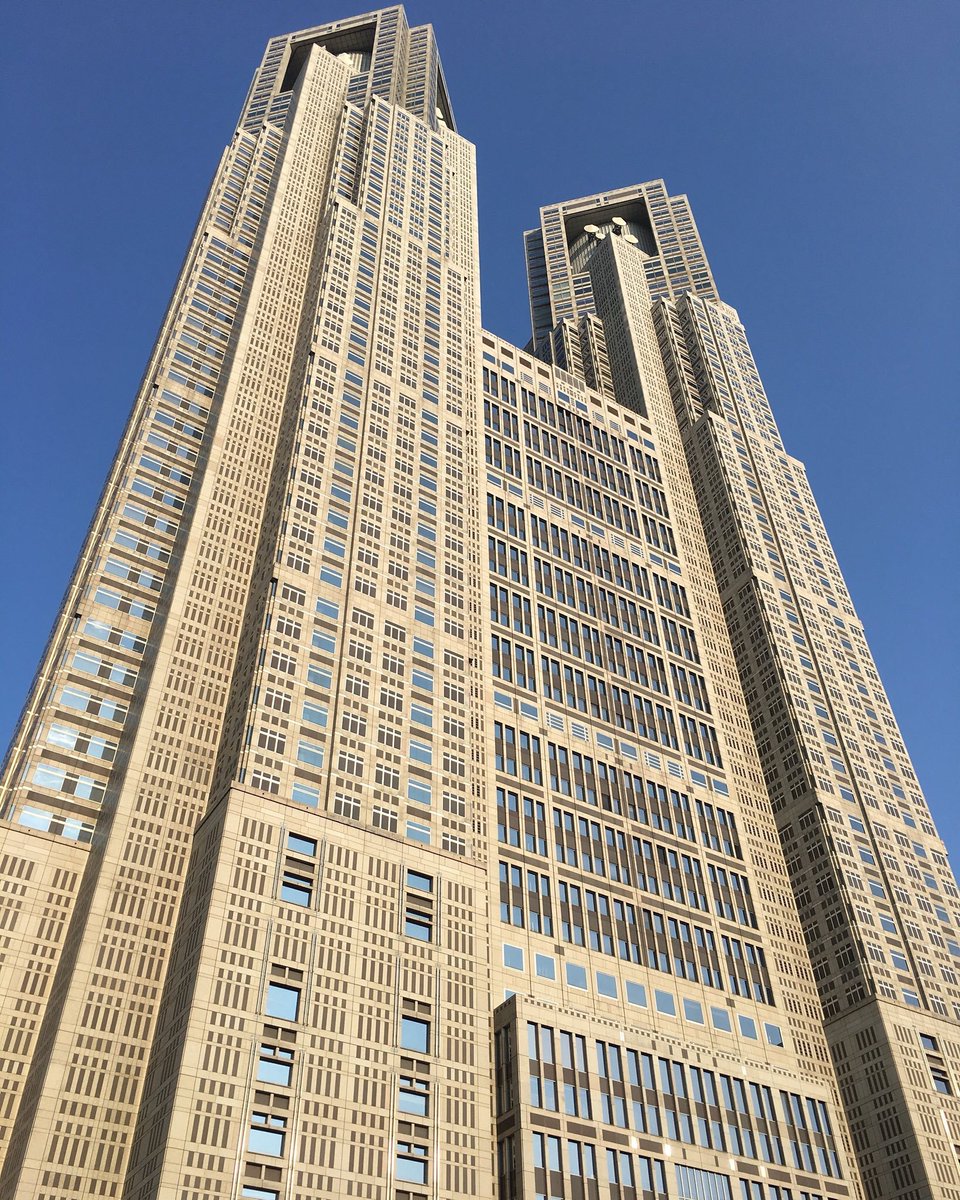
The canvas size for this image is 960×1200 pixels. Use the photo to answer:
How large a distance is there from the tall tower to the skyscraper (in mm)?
513

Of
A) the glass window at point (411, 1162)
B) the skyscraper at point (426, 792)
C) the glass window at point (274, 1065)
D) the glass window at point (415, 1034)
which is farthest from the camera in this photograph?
the glass window at point (415, 1034)

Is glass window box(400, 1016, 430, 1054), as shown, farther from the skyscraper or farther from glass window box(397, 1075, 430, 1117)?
glass window box(397, 1075, 430, 1117)

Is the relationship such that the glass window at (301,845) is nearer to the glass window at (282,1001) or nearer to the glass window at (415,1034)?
the glass window at (282,1001)

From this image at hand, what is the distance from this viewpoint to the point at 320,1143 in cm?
6669

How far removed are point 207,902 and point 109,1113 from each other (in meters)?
13.6

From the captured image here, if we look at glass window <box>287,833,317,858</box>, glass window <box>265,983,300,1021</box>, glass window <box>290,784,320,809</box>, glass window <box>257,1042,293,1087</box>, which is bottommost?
glass window <box>257,1042,293,1087</box>

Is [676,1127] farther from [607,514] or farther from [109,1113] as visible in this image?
[607,514]

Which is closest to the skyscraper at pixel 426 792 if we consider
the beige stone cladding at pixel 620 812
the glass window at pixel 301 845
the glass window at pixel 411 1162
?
the glass window at pixel 411 1162

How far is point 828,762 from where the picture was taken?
414ft

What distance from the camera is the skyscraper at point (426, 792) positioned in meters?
71.2

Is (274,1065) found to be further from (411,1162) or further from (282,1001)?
(411,1162)

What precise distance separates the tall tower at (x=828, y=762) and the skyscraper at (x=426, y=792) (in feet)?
1.68

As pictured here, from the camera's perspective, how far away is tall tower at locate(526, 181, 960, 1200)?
326 ft

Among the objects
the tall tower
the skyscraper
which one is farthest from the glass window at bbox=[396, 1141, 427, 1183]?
the tall tower
